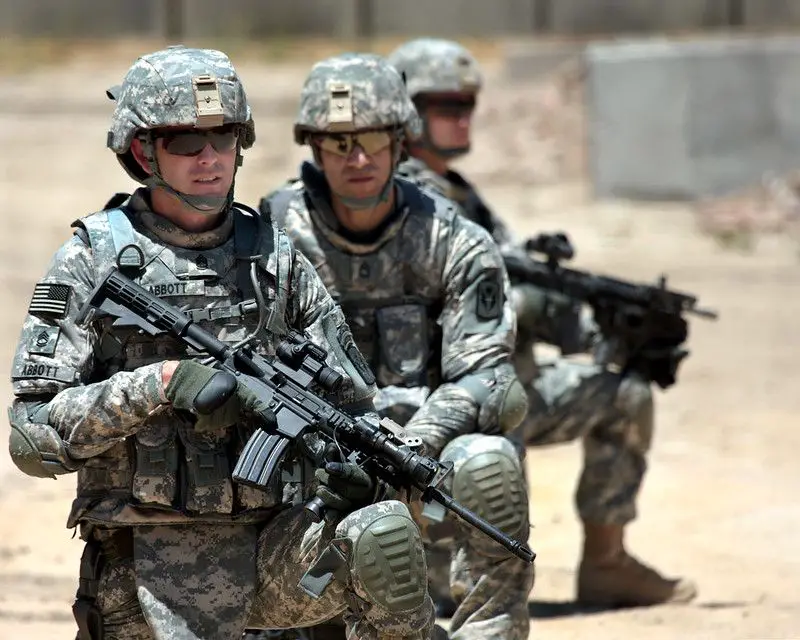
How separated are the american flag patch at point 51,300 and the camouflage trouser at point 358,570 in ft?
2.74

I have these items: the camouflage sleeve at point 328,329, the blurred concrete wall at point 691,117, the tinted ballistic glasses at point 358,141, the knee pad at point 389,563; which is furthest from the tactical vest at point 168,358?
the blurred concrete wall at point 691,117

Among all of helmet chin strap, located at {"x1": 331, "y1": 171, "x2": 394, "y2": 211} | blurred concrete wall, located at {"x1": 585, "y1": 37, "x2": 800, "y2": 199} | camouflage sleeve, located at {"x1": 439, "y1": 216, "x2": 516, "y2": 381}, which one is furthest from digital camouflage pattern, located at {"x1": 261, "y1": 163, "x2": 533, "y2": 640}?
blurred concrete wall, located at {"x1": 585, "y1": 37, "x2": 800, "y2": 199}

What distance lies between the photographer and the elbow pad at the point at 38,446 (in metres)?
4.73

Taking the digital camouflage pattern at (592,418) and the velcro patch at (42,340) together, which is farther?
the digital camouflage pattern at (592,418)

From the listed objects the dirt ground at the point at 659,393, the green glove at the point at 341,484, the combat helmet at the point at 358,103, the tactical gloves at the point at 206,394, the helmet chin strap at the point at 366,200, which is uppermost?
the combat helmet at the point at 358,103

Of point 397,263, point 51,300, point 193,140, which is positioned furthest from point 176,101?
point 397,263

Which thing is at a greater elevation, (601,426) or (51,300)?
(51,300)

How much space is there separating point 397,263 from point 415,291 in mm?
118

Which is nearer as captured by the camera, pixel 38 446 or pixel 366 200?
pixel 38 446

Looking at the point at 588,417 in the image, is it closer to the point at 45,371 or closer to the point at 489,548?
the point at 489,548

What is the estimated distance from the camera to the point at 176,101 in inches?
193

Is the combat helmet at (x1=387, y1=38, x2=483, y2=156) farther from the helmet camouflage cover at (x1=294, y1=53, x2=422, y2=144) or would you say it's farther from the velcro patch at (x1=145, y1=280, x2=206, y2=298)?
the velcro patch at (x1=145, y1=280, x2=206, y2=298)

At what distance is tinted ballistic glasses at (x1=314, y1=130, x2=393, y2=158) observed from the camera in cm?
623

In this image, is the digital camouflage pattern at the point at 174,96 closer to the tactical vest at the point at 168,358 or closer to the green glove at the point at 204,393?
the tactical vest at the point at 168,358
